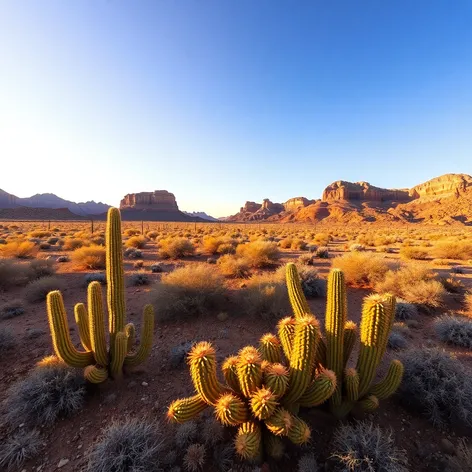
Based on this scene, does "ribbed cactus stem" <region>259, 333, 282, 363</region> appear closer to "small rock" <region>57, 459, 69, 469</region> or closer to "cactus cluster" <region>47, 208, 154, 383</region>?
"cactus cluster" <region>47, 208, 154, 383</region>

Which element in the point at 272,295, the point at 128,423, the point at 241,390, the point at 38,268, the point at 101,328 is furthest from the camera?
the point at 38,268

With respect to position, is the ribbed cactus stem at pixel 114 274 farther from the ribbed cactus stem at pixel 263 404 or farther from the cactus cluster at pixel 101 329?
the ribbed cactus stem at pixel 263 404

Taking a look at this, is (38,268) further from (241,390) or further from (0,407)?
(241,390)

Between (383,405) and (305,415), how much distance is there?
123 cm

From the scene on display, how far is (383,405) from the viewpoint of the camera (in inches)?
132

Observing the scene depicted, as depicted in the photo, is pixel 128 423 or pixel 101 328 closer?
pixel 128 423

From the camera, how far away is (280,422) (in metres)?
2.24


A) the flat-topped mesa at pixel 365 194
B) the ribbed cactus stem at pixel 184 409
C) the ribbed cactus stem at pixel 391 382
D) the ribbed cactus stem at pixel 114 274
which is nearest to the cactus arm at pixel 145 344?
the ribbed cactus stem at pixel 114 274

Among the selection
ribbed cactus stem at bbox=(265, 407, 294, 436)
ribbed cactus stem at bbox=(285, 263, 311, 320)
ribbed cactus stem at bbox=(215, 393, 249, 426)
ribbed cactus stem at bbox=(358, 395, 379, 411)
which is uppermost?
ribbed cactus stem at bbox=(285, 263, 311, 320)

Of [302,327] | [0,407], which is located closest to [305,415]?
[302,327]

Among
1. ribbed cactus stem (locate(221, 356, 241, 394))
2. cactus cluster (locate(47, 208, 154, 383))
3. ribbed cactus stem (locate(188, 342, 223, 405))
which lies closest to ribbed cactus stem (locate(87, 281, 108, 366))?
cactus cluster (locate(47, 208, 154, 383))

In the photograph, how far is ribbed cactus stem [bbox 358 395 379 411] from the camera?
279 cm

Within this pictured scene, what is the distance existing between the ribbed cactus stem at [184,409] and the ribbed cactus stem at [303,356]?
3.14 feet

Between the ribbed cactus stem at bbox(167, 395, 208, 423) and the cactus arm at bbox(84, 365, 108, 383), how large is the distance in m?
1.62
